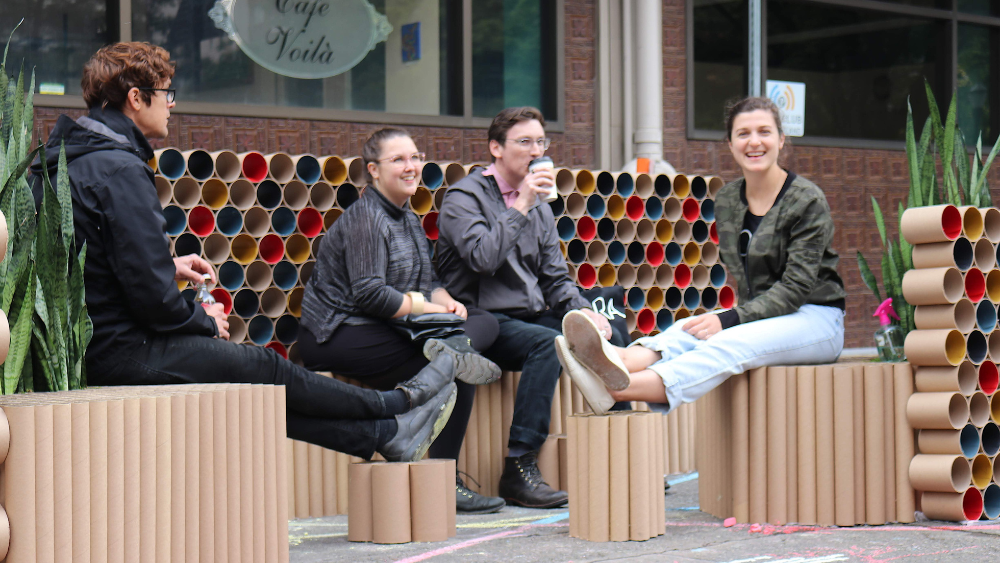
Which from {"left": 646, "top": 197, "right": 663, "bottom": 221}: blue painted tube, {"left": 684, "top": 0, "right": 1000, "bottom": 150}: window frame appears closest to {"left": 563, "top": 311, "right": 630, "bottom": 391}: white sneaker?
{"left": 646, "top": 197, "right": 663, "bottom": 221}: blue painted tube

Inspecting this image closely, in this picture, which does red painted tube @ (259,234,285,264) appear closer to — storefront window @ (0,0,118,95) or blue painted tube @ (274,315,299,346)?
blue painted tube @ (274,315,299,346)

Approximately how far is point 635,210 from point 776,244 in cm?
188

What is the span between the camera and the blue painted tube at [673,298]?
5.99m

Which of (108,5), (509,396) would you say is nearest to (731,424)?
(509,396)

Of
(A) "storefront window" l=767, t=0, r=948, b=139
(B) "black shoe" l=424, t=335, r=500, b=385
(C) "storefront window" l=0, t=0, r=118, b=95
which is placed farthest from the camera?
(A) "storefront window" l=767, t=0, r=948, b=139

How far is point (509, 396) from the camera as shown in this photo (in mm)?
4738

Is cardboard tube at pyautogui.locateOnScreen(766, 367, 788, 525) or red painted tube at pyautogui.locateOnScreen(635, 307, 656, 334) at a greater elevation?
red painted tube at pyautogui.locateOnScreen(635, 307, 656, 334)

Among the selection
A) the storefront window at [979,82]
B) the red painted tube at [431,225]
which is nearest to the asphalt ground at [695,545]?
the red painted tube at [431,225]

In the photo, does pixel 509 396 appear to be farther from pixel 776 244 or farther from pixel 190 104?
pixel 190 104

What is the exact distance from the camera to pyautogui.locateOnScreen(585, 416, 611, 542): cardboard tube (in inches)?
139

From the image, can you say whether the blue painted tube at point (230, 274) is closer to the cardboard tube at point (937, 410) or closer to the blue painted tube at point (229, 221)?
the blue painted tube at point (229, 221)

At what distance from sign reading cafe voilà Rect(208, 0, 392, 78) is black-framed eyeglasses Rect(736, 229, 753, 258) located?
2587mm

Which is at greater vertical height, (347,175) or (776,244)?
(347,175)

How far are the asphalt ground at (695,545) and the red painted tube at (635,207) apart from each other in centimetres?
219
